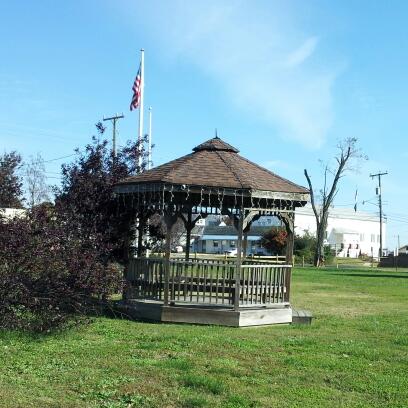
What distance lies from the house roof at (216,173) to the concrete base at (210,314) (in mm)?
2538

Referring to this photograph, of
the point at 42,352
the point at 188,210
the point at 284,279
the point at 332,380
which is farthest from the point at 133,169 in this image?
the point at 332,380

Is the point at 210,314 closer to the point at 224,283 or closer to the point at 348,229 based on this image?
the point at 224,283

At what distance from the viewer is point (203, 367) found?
24.9ft

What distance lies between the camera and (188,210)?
13.5m

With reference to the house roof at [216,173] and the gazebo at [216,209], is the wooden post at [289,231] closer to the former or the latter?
the gazebo at [216,209]

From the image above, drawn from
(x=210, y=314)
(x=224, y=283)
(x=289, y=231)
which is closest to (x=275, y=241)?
(x=289, y=231)

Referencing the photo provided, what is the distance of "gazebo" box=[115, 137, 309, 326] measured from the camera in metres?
11.9

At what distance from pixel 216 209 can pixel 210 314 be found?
283 centimetres

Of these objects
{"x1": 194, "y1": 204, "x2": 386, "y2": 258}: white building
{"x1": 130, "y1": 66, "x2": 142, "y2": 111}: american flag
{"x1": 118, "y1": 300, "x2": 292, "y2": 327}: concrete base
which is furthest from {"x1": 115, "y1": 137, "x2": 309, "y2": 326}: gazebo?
{"x1": 194, "y1": 204, "x2": 386, "y2": 258}: white building

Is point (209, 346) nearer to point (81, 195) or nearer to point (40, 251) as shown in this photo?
point (40, 251)

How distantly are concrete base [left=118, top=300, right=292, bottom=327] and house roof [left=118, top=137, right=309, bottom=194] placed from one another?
2538 mm

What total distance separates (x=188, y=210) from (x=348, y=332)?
14.7 feet

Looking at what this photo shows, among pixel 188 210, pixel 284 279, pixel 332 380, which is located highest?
Answer: pixel 188 210

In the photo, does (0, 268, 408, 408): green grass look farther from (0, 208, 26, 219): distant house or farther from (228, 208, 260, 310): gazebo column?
(0, 208, 26, 219): distant house
